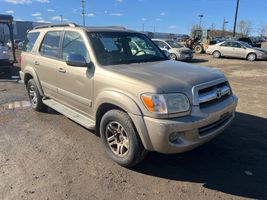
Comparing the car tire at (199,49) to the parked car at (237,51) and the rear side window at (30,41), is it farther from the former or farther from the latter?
the rear side window at (30,41)

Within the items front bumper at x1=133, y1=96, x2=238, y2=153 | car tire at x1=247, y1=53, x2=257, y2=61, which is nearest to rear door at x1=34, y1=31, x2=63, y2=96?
front bumper at x1=133, y1=96, x2=238, y2=153

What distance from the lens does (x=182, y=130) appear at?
3.24 metres

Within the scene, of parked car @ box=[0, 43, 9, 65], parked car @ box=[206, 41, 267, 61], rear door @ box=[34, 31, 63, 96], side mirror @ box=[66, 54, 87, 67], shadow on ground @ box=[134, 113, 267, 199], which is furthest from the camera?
parked car @ box=[206, 41, 267, 61]

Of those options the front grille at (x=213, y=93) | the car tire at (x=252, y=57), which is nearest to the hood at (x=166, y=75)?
the front grille at (x=213, y=93)

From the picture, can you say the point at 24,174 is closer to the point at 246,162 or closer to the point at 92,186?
the point at 92,186

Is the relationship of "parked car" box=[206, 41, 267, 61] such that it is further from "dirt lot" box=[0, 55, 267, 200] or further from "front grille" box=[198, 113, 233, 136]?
"front grille" box=[198, 113, 233, 136]

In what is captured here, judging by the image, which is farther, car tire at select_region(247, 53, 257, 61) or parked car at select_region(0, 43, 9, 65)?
car tire at select_region(247, 53, 257, 61)

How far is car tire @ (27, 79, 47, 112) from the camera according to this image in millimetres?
6234

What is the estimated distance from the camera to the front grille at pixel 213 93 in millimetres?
3508

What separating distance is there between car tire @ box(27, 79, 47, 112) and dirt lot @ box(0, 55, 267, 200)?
2.68 ft

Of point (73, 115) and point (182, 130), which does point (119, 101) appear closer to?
point (182, 130)

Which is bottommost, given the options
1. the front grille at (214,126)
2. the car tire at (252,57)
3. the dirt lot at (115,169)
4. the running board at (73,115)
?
the dirt lot at (115,169)

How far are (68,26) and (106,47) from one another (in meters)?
1.12

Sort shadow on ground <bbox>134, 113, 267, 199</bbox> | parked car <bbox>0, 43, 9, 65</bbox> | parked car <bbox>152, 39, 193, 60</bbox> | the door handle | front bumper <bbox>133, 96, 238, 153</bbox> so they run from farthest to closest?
parked car <bbox>152, 39, 193, 60</bbox>, parked car <bbox>0, 43, 9, 65</bbox>, the door handle, shadow on ground <bbox>134, 113, 267, 199</bbox>, front bumper <bbox>133, 96, 238, 153</bbox>
